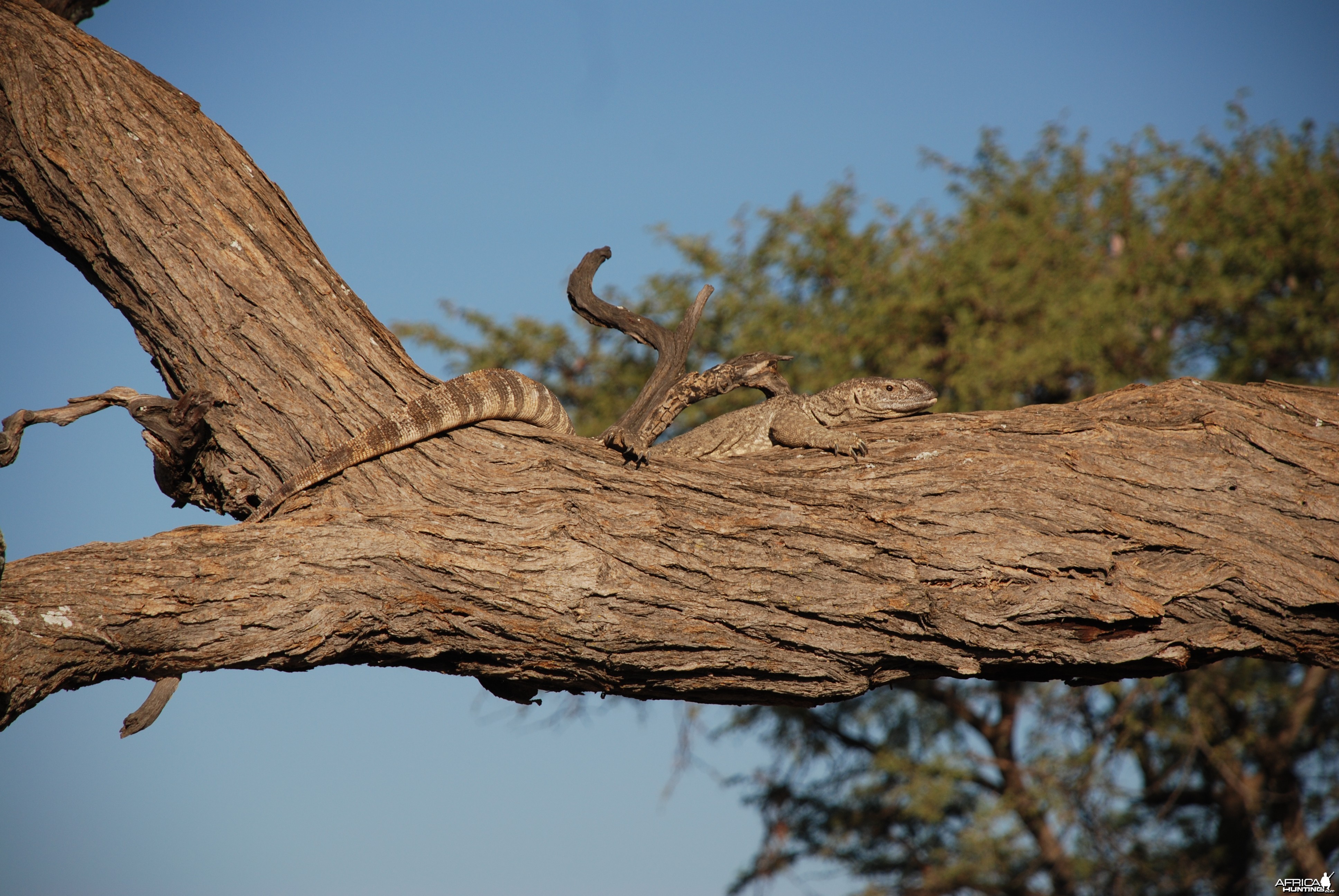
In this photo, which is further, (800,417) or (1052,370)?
(1052,370)

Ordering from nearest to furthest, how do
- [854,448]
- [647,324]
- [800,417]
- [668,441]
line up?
[854,448] < [647,324] < [800,417] < [668,441]

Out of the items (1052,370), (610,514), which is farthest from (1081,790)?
(610,514)

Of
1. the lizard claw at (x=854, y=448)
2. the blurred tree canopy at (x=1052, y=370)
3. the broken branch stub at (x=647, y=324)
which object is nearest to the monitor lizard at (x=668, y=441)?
the lizard claw at (x=854, y=448)

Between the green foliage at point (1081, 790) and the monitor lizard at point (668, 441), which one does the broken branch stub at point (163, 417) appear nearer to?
the monitor lizard at point (668, 441)

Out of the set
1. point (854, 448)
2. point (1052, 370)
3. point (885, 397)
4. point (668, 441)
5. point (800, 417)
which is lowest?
point (854, 448)

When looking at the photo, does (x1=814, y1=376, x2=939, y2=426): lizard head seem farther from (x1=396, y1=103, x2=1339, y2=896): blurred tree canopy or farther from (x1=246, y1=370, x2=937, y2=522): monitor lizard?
(x1=396, y1=103, x2=1339, y2=896): blurred tree canopy

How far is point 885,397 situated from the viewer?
6961 mm

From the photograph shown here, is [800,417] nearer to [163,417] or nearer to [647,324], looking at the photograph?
[647,324]

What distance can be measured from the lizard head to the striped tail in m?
2.38

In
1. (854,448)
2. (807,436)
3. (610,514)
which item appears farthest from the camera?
(807,436)

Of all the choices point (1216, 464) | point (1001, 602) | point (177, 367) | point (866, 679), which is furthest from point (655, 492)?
point (1216, 464)

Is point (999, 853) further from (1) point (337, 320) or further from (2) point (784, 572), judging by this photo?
(1) point (337, 320)

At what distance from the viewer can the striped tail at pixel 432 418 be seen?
14.5 ft

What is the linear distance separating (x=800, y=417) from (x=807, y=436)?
1.39ft
